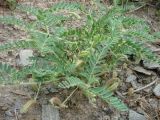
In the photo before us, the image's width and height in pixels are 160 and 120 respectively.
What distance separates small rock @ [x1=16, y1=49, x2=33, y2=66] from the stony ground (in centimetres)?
3

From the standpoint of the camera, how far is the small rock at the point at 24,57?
7.68 ft

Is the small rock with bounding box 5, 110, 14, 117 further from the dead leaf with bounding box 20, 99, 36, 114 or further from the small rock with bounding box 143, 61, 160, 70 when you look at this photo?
the small rock with bounding box 143, 61, 160, 70

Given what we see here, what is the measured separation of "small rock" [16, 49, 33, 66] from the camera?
2.34 m

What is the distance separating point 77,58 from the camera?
213 cm

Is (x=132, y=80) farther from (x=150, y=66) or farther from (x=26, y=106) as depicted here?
(x=26, y=106)

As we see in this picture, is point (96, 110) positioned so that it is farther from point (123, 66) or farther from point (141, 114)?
point (123, 66)

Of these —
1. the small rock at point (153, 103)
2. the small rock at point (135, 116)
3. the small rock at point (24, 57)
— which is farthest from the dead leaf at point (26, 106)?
the small rock at point (153, 103)

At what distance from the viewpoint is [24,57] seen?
7.82 feet

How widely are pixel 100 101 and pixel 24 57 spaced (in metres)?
0.52

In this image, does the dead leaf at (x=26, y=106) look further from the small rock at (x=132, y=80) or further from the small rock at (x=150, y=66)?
the small rock at (x=150, y=66)

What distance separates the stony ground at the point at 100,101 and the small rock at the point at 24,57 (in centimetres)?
3

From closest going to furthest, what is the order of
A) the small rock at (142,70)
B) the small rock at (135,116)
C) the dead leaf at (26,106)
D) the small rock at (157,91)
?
the dead leaf at (26,106)
the small rock at (135,116)
the small rock at (157,91)
the small rock at (142,70)

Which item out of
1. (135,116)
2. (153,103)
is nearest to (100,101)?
(135,116)

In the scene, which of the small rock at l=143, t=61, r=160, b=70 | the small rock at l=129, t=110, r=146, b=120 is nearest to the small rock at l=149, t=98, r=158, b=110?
the small rock at l=129, t=110, r=146, b=120
